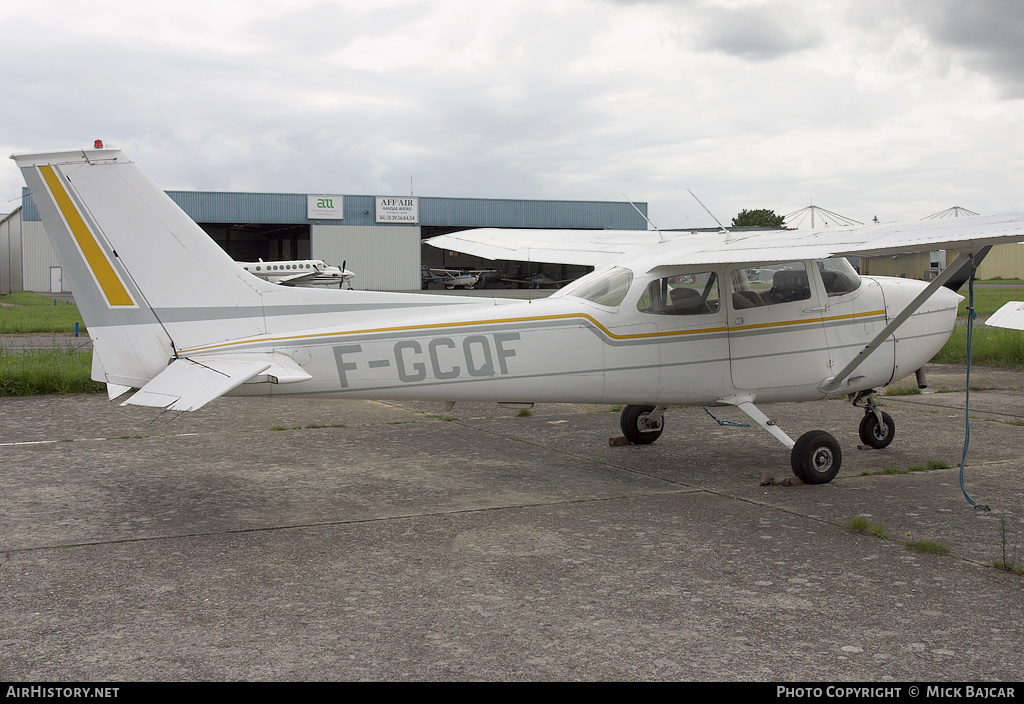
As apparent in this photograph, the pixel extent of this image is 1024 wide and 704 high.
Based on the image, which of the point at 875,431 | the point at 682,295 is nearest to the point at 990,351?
the point at 875,431

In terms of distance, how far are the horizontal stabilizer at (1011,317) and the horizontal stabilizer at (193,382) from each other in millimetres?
5581

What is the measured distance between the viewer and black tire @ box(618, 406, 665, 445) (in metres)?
8.81

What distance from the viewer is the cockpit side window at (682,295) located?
725cm

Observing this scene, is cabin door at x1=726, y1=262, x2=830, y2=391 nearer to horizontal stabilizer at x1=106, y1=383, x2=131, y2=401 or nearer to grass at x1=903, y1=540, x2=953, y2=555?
grass at x1=903, y1=540, x2=953, y2=555

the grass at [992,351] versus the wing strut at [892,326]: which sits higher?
the wing strut at [892,326]

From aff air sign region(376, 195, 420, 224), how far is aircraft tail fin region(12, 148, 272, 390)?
49750 mm

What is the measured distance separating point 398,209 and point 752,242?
4962 centimetres

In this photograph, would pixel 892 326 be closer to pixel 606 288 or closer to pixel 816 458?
pixel 816 458

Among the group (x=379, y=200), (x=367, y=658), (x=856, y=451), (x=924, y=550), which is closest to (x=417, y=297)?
(x=367, y=658)

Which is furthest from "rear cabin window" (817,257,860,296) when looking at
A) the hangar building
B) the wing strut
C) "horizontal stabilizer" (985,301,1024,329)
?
the hangar building

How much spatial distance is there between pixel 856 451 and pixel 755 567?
4.21m

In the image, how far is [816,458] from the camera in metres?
7.12

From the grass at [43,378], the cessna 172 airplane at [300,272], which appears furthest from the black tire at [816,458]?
the cessna 172 airplane at [300,272]

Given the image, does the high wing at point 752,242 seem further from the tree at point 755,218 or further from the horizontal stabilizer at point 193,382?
the tree at point 755,218
